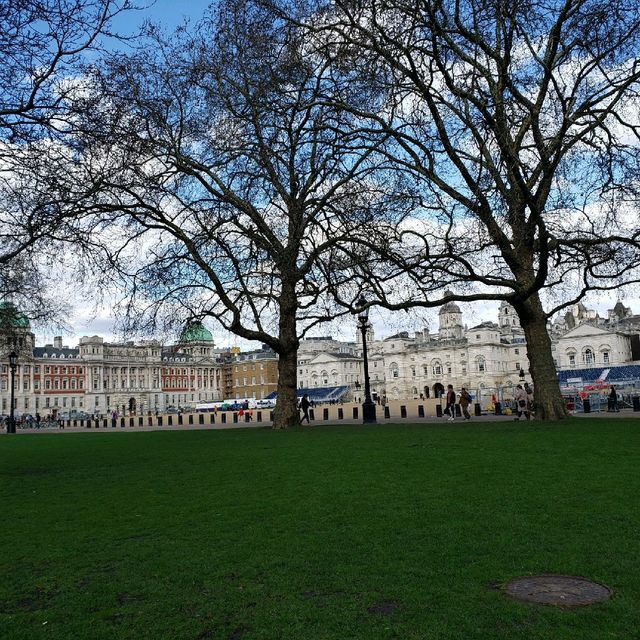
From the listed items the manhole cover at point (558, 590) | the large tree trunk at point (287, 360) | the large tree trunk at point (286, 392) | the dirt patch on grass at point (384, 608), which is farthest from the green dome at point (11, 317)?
the manhole cover at point (558, 590)

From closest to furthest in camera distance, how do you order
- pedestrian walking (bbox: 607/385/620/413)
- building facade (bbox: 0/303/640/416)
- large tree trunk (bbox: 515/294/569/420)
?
large tree trunk (bbox: 515/294/569/420) < pedestrian walking (bbox: 607/385/620/413) < building facade (bbox: 0/303/640/416)

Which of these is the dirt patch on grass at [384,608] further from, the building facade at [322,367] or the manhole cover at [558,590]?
the building facade at [322,367]

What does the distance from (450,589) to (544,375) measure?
1756 cm

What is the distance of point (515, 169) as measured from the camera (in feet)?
55.0

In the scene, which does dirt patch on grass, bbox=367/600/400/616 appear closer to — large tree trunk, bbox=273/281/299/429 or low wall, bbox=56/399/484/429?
large tree trunk, bbox=273/281/299/429

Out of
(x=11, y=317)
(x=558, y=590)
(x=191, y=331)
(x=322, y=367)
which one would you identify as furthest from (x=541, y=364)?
(x=322, y=367)

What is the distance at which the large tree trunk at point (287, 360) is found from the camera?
26844mm

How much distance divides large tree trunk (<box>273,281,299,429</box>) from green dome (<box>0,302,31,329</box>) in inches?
377

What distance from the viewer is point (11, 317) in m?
19.7

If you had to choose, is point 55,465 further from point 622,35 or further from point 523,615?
point 622,35

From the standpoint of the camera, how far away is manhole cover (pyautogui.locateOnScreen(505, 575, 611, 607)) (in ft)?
15.4

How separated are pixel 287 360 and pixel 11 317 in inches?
441

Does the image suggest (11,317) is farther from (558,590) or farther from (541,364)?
(558,590)

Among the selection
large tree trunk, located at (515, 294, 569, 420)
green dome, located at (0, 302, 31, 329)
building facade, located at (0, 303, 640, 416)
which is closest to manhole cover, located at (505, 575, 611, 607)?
large tree trunk, located at (515, 294, 569, 420)
